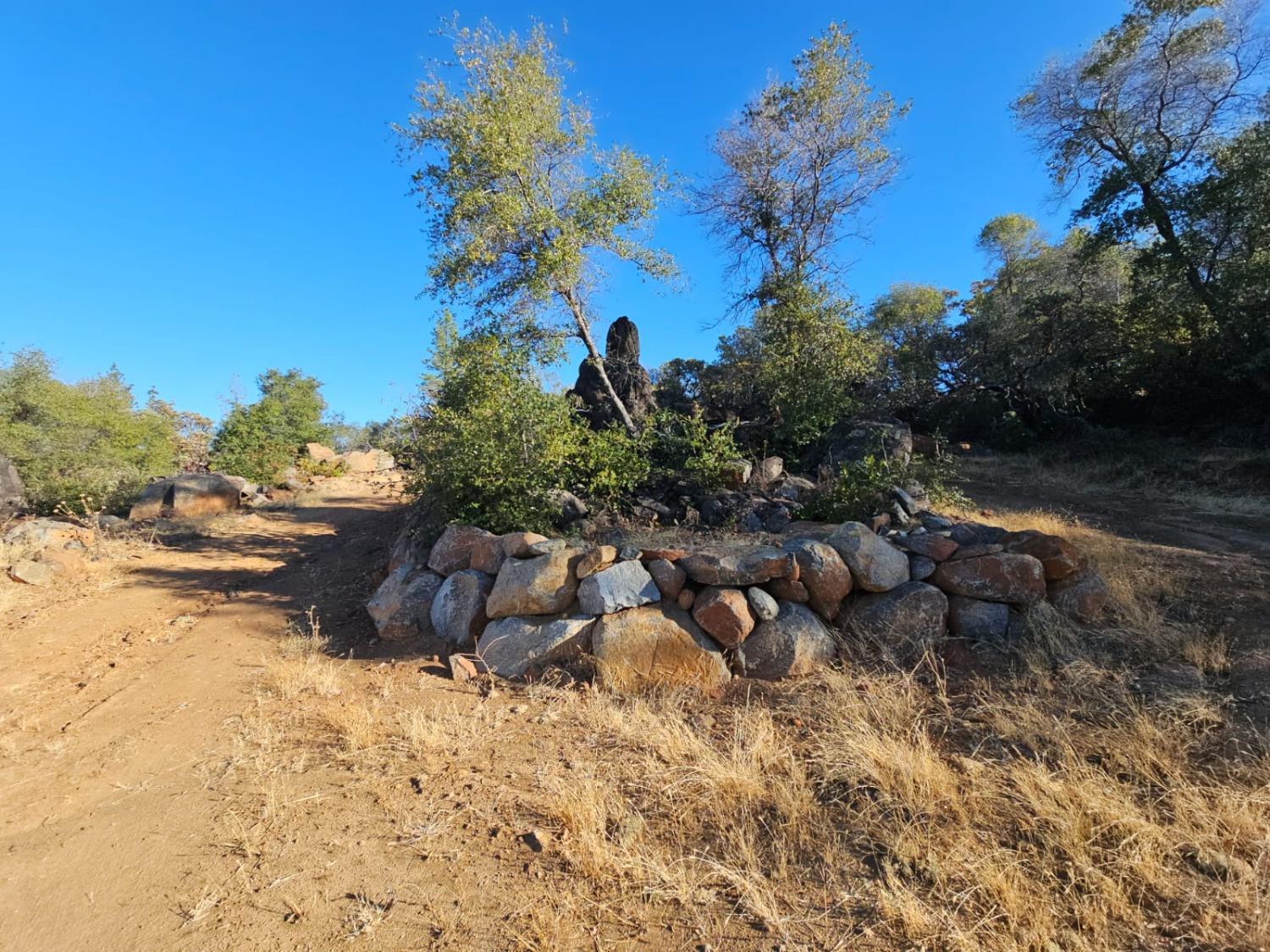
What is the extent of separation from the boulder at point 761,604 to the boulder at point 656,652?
40cm

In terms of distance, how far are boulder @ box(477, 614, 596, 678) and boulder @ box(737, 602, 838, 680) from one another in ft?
4.07

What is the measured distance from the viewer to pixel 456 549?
5398 mm

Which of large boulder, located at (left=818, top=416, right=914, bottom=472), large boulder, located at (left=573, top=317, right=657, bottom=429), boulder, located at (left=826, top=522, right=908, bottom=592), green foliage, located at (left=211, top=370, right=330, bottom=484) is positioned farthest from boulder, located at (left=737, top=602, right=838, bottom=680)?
green foliage, located at (left=211, top=370, right=330, bottom=484)

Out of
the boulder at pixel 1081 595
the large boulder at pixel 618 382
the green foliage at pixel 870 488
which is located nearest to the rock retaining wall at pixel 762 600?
the boulder at pixel 1081 595

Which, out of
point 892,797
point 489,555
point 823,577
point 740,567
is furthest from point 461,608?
point 892,797

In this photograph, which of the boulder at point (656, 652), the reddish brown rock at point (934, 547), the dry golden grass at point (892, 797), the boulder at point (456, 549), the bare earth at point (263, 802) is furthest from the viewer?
the boulder at point (456, 549)

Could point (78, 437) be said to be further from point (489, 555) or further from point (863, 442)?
point (863, 442)

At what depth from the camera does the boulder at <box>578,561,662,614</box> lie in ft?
14.2

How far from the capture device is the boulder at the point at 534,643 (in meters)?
4.32

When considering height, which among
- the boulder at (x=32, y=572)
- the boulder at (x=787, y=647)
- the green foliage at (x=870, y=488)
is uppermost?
the green foliage at (x=870, y=488)

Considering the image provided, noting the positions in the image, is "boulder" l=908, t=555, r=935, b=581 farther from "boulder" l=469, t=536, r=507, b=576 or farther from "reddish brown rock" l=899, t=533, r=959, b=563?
"boulder" l=469, t=536, r=507, b=576

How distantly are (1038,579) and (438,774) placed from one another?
4.32 meters

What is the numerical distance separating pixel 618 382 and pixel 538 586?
6.72 meters

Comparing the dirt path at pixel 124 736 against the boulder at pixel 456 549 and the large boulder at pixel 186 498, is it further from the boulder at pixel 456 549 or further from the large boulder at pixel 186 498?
the large boulder at pixel 186 498
